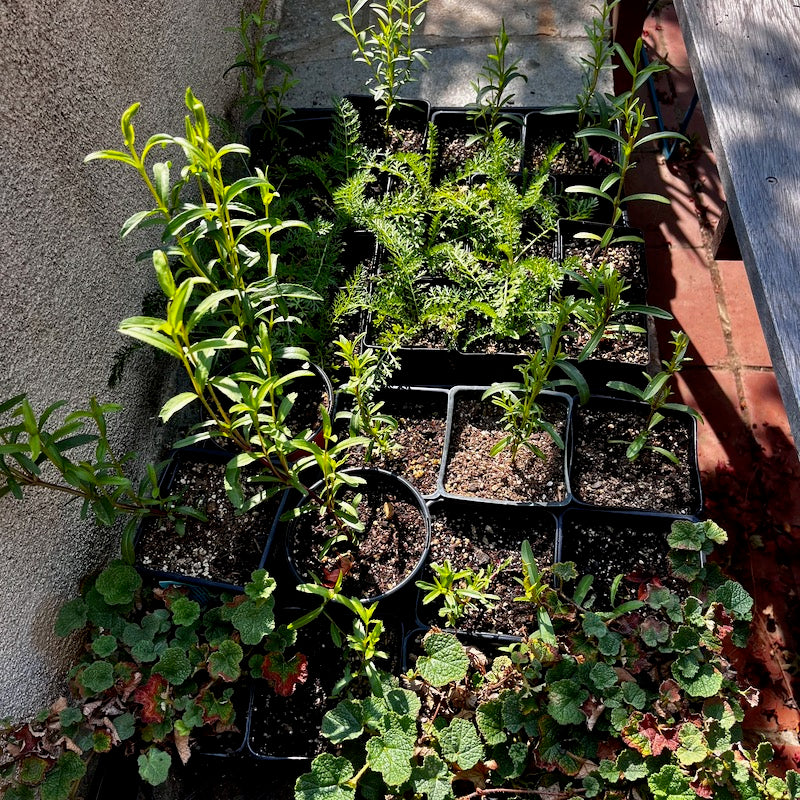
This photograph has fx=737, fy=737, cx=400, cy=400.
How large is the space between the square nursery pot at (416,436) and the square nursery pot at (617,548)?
1.47ft

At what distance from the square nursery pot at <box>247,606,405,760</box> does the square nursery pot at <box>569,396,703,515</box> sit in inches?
29.7

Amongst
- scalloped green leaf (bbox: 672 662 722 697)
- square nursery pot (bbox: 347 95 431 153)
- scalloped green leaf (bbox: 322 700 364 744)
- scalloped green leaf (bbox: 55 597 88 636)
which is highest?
square nursery pot (bbox: 347 95 431 153)

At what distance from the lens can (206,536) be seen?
7.29 ft

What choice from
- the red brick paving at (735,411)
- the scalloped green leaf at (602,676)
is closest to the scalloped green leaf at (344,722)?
the scalloped green leaf at (602,676)

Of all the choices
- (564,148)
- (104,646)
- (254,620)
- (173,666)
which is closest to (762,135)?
(564,148)

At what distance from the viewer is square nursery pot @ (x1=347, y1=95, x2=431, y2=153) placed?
121 inches

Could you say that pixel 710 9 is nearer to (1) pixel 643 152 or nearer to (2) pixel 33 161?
(1) pixel 643 152

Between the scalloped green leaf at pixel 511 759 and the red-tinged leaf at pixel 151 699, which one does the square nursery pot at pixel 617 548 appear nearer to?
the scalloped green leaf at pixel 511 759

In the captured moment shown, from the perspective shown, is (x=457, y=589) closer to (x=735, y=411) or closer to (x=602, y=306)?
(x=602, y=306)

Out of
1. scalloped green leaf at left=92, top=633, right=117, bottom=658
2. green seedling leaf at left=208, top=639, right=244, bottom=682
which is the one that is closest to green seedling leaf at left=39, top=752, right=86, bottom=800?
scalloped green leaf at left=92, top=633, right=117, bottom=658

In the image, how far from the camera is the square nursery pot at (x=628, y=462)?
2252 millimetres

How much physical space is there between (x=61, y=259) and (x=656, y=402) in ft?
5.73

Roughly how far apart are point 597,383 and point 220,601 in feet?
4.71

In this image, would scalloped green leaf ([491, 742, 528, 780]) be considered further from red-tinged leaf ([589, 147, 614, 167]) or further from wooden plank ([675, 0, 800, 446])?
red-tinged leaf ([589, 147, 614, 167])
